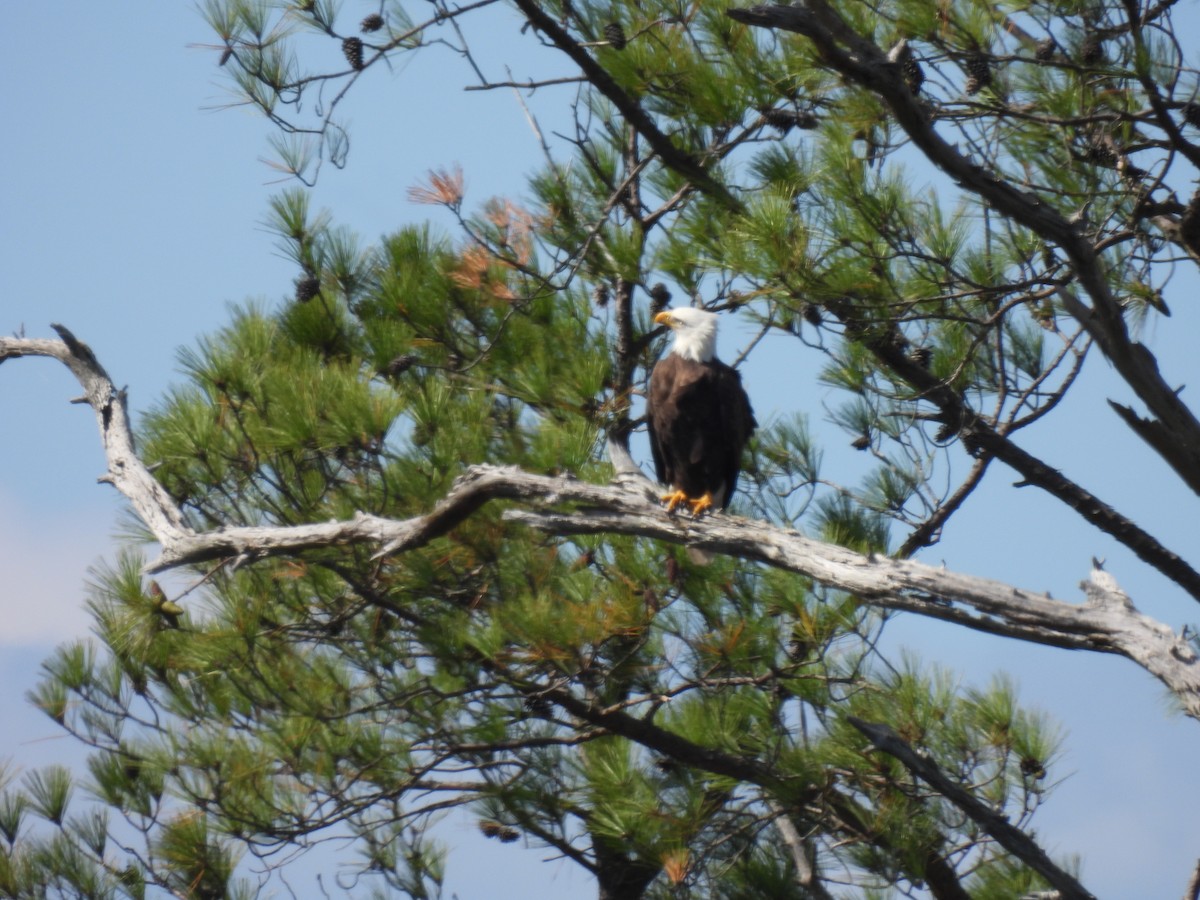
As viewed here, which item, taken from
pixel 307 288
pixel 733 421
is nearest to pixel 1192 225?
pixel 733 421

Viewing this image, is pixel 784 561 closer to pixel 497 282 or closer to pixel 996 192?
pixel 996 192

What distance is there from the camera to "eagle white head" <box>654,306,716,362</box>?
425cm

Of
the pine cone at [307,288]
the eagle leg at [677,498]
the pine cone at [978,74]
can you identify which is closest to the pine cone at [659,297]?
the eagle leg at [677,498]

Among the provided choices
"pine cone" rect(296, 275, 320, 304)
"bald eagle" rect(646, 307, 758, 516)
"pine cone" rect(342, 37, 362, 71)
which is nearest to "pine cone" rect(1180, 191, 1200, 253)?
"bald eagle" rect(646, 307, 758, 516)

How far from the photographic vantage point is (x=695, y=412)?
4.26 metres

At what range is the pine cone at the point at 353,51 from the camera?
146 inches

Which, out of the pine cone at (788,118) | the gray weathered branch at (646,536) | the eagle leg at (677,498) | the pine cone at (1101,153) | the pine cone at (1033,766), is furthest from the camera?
the eagle leg at (677,498)

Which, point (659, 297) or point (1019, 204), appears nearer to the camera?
point (1019, 204)

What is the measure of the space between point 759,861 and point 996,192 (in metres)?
2.11

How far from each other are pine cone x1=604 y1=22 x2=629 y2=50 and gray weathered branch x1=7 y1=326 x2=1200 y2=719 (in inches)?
44.6

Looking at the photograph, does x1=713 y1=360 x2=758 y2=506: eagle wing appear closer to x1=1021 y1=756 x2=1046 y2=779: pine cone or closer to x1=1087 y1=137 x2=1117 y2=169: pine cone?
x1=1021 y1=756 x2=1046 y2=779: pine cone

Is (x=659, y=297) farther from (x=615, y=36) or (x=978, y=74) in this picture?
(x=978, y=74)

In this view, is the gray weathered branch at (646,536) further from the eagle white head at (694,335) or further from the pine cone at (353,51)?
the pine cone at (353,51)

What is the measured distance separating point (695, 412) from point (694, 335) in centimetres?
27
